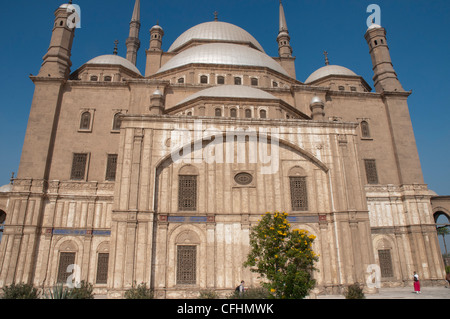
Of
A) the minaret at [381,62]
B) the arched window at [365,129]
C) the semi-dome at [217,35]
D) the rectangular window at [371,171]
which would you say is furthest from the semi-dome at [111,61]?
the rectangular window at [371,171]

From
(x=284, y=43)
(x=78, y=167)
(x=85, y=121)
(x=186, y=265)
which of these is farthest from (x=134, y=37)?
(x=186, y=265)

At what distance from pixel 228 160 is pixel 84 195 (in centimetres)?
987

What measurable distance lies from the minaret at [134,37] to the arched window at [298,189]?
88.0 feet

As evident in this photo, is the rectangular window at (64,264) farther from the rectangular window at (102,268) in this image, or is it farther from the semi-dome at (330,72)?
the semi-dome at (330,72)

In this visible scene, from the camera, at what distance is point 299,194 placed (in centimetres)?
1688

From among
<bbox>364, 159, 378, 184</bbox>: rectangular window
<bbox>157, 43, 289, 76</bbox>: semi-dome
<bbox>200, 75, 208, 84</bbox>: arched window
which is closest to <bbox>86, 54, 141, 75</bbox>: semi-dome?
<bbox>157, 43, 289, 76</bbox>: semi-dome

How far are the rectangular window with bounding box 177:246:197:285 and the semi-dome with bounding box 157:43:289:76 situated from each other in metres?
17.2

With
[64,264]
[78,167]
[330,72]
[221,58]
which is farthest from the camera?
[330,72]

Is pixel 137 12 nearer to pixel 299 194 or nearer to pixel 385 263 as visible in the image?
pixel 299 194

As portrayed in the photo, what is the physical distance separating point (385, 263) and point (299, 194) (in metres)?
8.74

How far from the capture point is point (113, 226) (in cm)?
1468

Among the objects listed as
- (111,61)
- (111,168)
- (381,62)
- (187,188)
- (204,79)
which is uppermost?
(111,61)

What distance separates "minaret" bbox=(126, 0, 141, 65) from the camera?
36469mm
